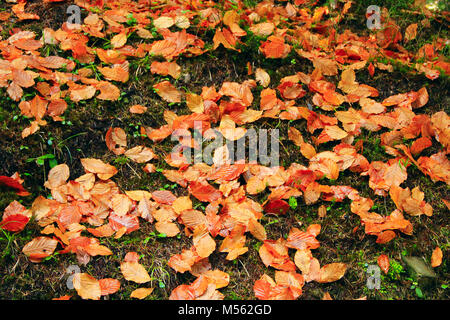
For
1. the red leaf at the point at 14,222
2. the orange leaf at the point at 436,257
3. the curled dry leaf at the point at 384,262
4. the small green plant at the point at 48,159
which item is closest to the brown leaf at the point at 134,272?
the red leaf at the point at 14,222

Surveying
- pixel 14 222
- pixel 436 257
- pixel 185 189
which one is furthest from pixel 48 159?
pixel 436 257

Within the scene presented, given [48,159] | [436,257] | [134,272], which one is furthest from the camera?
[48,159]

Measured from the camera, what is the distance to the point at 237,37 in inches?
108

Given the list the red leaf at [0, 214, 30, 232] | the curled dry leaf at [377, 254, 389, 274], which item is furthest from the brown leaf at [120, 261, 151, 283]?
the curled dry leaf at [377, 254, 389, 274]

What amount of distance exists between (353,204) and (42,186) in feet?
6.06

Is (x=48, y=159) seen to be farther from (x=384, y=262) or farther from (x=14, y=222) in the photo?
(x=384, y=262)

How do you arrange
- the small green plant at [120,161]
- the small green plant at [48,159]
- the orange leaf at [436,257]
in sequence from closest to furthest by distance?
the orange leaf at [436,257] < the small green plant at [48,159] < the small green plant at [120,161]

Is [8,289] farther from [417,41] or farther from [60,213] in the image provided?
[417,41]

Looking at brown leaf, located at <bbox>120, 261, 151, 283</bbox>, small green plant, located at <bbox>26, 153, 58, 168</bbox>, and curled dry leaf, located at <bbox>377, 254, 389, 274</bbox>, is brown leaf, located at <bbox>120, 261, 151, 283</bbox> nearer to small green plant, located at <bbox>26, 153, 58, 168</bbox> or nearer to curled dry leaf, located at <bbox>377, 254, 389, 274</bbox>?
small green plant, located at <bbox>26, 153, 58, 168</bbox>

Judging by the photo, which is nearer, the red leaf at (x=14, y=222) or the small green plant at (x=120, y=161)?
the red leaf at (x=14, y=222)

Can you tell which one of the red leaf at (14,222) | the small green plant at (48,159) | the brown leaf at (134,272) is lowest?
the brown leaf at (134,272)

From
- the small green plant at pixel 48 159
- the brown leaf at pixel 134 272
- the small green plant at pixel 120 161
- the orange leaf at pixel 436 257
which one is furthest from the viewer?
the small green plant at pixel 120 161

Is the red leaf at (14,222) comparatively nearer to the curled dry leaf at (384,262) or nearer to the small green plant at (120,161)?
the small green plant at (120,161)
